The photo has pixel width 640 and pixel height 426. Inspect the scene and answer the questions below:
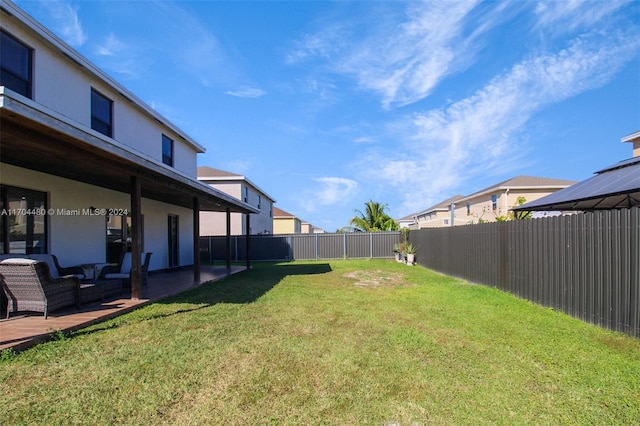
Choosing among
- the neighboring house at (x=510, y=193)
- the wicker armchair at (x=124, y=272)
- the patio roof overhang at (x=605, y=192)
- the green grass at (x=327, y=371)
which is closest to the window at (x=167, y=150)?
the wicker armchair at (x=124, y=272)

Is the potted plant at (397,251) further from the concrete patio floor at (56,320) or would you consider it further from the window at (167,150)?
the concrete patio floor at (56,320)

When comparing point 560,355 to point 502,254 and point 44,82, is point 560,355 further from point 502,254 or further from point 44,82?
point 44,82

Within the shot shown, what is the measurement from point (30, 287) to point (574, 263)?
8.70 m

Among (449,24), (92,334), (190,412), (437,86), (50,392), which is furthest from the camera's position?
(437,86)

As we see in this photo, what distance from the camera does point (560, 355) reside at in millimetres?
3982

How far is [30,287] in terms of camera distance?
5027 mm

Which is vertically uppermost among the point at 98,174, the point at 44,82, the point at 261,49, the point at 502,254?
the point at 261,49

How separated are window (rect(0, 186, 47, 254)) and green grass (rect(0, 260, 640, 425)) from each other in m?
3.49

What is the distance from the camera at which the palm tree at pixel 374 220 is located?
25156 millimetres

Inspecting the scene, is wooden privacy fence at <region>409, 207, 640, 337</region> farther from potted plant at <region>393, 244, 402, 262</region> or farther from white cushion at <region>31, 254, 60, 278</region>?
white cushion at <region>31, 254, 60, 278</region>

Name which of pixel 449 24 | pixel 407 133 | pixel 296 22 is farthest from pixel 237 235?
pixel 449 24

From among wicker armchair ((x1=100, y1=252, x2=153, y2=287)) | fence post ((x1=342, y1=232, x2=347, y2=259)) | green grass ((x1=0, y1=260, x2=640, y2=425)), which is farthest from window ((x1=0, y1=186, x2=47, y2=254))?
fence post ((x1=342, y1=232, x2=347, y2=259))

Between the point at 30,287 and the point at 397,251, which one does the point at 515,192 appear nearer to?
the point at 397,251

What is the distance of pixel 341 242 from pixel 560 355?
18.1 metres
